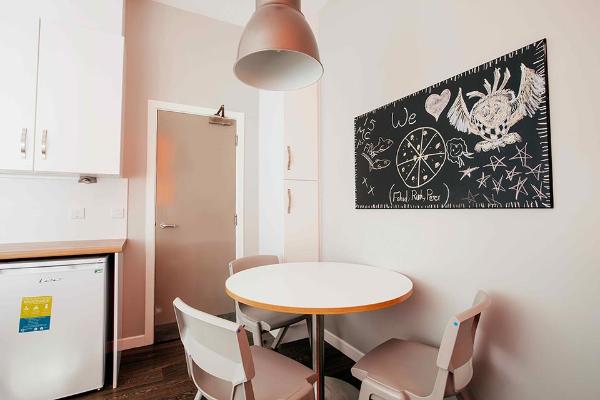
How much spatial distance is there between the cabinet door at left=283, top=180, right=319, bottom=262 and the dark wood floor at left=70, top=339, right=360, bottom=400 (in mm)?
795

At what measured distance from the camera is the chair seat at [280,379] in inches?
42.7

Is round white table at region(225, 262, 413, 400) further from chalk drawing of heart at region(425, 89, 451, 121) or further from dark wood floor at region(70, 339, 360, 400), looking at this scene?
chalk drawing of heart at region(425, 89, 451, 121)

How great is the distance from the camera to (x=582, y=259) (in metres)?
1.09

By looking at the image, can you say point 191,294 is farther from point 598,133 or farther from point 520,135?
point 598,133

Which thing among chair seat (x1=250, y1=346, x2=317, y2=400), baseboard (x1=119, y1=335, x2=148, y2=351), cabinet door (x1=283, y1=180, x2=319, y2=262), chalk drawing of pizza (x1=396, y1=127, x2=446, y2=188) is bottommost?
baseboard (x1=119, y1=335, x2=148, y2=351)

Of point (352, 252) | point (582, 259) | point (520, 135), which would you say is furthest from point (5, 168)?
point (582, 259)

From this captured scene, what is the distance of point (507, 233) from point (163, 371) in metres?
2.44

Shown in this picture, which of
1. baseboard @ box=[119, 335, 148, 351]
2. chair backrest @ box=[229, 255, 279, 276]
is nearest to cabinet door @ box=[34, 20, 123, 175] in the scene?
chair backrest @ box=[229, 255, 279, 276]

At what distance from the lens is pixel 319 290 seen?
1.42 metres

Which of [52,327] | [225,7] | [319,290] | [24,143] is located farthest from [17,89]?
[319,290]

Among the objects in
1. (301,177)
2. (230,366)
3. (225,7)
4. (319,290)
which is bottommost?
(230,366)

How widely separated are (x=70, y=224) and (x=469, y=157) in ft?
9.53

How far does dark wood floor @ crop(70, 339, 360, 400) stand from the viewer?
1.83 metres

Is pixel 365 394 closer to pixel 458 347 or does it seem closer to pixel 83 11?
pixel 458 347
